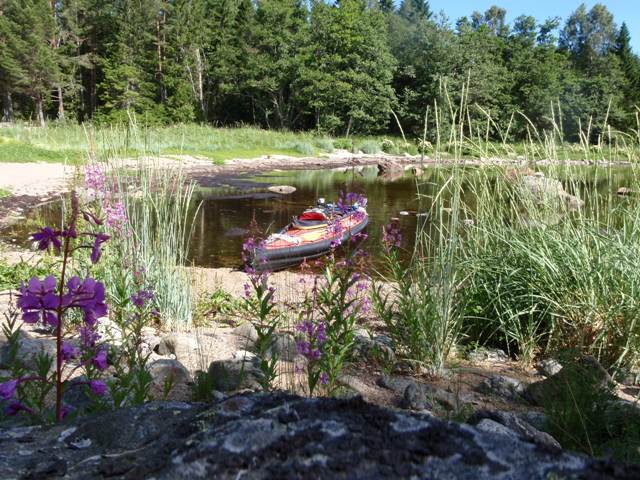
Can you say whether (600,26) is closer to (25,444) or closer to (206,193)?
(206,193)

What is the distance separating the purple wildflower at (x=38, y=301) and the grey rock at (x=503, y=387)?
2.93 meters

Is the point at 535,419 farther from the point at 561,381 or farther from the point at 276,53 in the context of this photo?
the point at 276,53

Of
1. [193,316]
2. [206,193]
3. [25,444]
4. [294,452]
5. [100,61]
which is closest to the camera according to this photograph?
[294,452]

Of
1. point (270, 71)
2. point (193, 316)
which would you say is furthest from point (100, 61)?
point (193, 316)

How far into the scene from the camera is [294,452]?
927 millimetres

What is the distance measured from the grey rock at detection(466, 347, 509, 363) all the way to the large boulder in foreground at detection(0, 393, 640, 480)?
3.73 meters

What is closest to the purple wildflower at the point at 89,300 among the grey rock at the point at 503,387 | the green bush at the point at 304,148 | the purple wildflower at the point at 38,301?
the purple wildflower at the point at 38,301

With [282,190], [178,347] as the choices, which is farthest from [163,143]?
[178,347]

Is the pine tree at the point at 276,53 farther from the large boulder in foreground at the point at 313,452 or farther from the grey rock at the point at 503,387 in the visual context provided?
the large boulder in foreground at the point at 313,452

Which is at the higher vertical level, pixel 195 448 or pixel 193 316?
pixel 195 448

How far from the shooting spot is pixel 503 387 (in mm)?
3807

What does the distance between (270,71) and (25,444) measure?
5204 centimetres

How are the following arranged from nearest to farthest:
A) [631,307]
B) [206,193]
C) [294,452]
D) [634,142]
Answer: [294,452]
[631,307]
[634,142]
[206,193]

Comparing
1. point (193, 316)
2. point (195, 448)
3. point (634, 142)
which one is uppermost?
point (634, 142)
